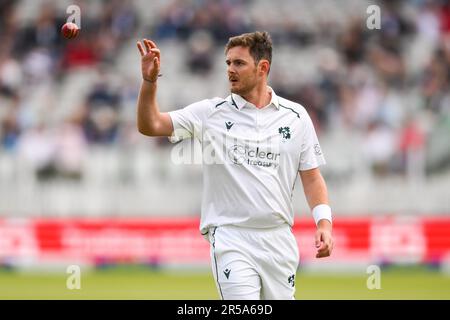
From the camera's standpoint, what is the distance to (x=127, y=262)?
57.2 ft

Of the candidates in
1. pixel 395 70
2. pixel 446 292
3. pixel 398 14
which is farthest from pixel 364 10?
pixel 446 292

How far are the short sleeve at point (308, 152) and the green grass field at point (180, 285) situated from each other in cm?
584

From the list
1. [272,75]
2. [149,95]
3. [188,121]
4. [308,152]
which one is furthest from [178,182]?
[149,95]

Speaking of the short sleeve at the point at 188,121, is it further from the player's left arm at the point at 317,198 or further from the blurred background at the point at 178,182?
the blurred background at the point at 178,182

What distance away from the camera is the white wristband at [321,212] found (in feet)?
25.0

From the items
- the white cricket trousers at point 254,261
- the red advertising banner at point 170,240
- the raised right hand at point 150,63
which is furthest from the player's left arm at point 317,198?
the red advertising banner at point 170,240

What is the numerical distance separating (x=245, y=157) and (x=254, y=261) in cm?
A: 74

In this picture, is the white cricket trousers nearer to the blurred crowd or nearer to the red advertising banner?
the red advertising banner

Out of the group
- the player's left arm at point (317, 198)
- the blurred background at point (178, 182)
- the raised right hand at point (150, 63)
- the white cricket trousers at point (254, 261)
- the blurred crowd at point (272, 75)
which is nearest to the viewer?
the raised right hand at point (150, 63)

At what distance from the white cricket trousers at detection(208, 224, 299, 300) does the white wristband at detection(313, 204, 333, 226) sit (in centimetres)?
30

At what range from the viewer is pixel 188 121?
7.50m

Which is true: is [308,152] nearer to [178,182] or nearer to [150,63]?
[150,63]

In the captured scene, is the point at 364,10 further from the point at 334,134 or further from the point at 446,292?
the point at 446,292

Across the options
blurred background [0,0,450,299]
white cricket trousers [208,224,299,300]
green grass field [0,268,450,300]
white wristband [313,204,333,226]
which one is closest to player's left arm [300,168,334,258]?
white wristband [313,204,333,226]
